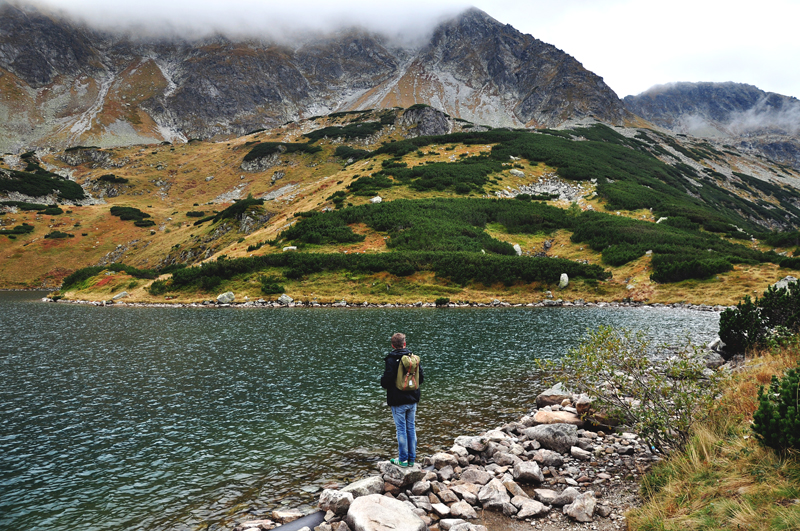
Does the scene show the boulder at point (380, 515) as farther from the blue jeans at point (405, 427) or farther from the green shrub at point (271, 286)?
the green shrub at point (271, 286)

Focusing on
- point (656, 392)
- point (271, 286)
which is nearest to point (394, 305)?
point (271, 286)

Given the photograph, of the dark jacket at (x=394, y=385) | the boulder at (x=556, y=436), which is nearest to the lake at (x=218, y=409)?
the boulder at (x=556, y=436)

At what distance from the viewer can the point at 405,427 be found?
390 inches

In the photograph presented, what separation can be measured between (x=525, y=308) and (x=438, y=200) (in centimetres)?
3546

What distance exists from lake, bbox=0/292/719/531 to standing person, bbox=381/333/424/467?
4.46ft

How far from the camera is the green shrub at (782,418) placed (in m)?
6.05

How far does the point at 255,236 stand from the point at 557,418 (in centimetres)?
6617

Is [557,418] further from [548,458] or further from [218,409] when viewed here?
[218,409]

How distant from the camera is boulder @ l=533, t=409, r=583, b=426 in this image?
39.8ft

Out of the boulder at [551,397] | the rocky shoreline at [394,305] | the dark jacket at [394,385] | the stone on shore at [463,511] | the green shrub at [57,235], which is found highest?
the green shrub at [57,235]

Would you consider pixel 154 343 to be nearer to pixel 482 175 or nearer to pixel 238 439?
pixel 238 439

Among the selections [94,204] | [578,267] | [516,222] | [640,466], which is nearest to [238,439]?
[640,466]

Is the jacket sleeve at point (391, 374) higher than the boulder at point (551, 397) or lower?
higher

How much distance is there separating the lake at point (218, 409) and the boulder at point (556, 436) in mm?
2090
